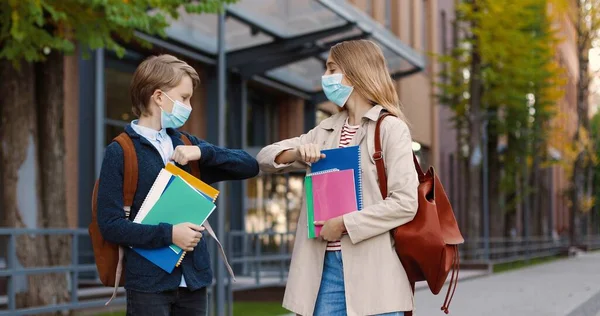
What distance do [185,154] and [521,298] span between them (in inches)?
434

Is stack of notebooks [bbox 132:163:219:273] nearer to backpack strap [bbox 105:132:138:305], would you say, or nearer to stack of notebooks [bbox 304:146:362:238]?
backpack strap [bbox 105:132:138:305]

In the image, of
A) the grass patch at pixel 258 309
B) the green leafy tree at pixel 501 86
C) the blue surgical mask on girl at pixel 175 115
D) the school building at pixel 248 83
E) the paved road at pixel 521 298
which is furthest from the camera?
the green leafy tree at pixel 501 86

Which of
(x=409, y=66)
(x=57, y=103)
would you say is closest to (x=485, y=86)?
(x=409, y=66)

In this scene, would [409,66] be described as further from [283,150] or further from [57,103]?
[283,150]

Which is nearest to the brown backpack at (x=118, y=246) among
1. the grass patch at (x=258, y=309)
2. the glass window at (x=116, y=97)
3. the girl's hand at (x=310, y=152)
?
the girl's hand at (x=310, y=152)

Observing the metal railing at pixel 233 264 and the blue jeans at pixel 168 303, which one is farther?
the metal railing at pixel 233 264

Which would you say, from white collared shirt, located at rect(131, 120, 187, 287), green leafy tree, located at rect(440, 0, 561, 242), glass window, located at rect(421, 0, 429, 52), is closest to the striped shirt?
white collared shirt, located at rect(131, 120, 187, 287)

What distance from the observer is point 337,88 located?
3879mm

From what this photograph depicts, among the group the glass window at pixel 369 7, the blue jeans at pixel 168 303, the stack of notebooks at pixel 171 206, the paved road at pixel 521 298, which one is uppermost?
the glass window at pixel 369 7

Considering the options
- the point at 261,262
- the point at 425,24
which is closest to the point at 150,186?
the point at 261,262

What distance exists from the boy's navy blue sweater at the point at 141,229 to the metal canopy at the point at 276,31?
→ 12.6m

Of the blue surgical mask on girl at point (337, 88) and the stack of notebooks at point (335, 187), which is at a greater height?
the blue surgical mask on girl at point (337, 88)

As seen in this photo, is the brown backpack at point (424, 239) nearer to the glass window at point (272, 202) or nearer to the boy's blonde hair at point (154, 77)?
the boy's blonde hair at point (154, 77)

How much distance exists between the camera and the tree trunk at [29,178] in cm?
1055
